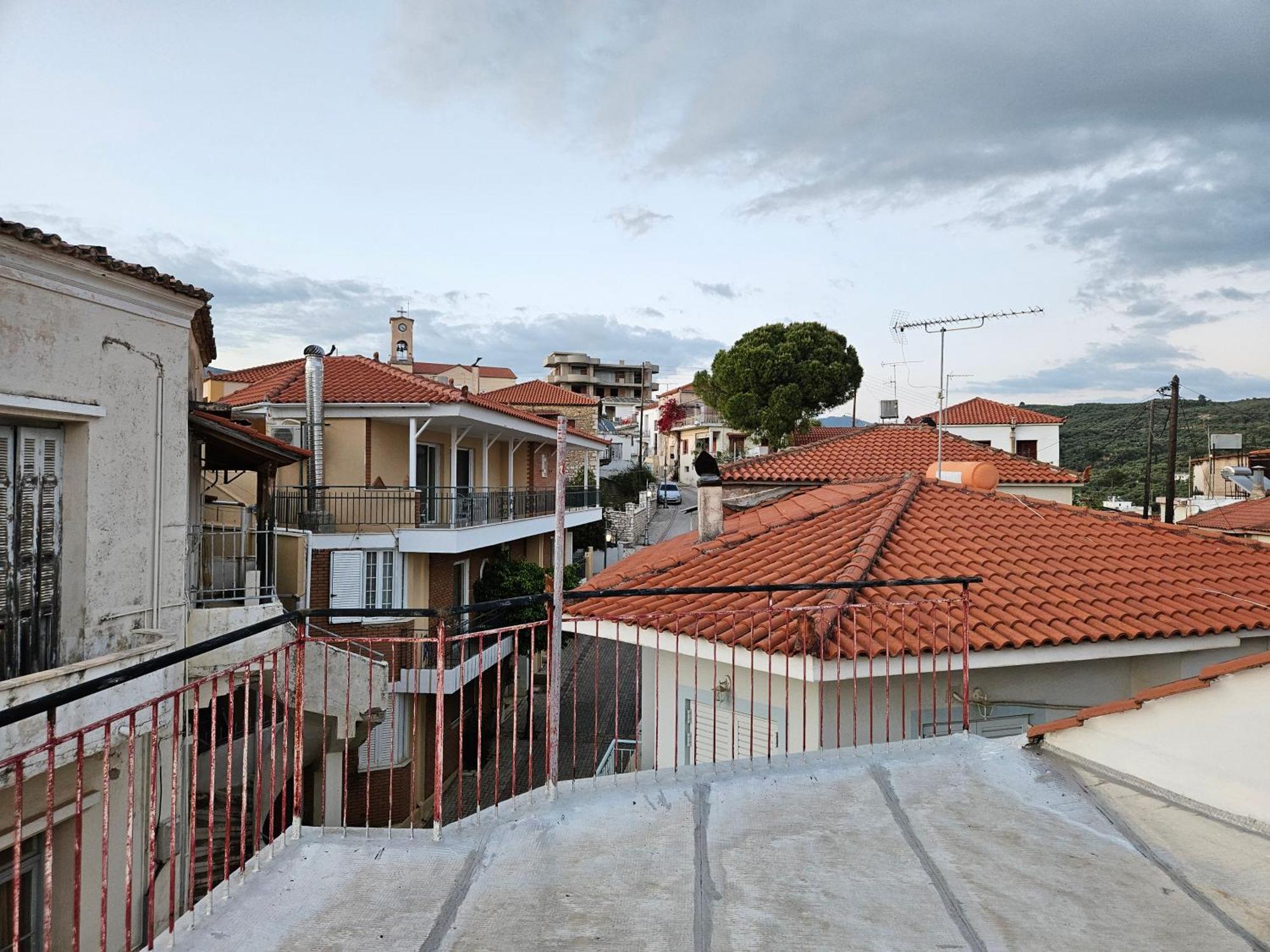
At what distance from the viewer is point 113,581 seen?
7.98 m

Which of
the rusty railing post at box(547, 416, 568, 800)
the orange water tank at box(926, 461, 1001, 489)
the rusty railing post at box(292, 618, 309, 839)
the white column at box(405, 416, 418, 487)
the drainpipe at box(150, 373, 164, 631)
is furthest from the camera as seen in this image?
the white column at box(405, 416, 418, 487)

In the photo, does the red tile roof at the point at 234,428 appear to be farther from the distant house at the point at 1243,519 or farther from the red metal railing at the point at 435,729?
the distant house at the point at 1243,519

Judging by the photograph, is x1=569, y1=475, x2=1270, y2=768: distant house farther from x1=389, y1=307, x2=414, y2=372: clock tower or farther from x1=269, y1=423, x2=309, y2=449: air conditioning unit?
x1=389, y1=307, x2=414, y2=372: clock tower

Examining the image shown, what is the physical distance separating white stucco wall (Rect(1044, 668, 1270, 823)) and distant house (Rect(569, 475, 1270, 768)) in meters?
0.95

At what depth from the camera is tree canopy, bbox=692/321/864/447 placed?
38906 millimetres

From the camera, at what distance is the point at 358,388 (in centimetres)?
1758

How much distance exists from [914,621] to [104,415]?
7627 millimetres

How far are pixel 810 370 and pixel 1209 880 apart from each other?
1442 inches

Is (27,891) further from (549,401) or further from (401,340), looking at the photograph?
(549,401)

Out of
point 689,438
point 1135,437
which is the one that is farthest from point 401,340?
point 1135,437

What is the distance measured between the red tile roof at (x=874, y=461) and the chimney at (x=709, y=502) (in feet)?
21.6

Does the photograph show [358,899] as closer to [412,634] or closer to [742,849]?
[742,849]

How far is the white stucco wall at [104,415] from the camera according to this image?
715 centimetres

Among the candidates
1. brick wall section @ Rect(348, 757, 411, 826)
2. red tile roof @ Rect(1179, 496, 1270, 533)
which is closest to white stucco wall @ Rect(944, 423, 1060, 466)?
red tile roof @ Rect(1179, 496, 1270, 533)
